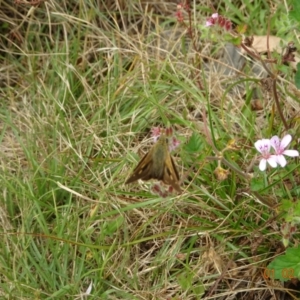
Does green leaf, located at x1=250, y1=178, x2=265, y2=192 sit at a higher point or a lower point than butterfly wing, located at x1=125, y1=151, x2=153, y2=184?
lower

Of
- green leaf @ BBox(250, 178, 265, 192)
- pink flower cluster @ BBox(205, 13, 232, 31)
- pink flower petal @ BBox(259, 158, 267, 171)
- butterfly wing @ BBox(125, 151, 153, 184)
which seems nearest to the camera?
butterfly wing @ BBox(125, 151, 153, 184)

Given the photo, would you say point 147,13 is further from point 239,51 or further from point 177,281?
point 177,281

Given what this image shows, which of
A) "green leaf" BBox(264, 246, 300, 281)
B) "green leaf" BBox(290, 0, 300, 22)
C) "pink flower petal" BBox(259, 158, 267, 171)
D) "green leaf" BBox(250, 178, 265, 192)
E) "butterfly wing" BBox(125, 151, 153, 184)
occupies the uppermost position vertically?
"green leaf" BBox(290, 0, 300, 22)

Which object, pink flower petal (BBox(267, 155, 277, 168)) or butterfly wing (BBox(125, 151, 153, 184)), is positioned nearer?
butterfly wing (BBox(125, 151, 153, 184))

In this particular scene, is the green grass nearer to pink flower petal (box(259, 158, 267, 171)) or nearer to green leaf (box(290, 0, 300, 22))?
pink flower petal (box(259, 158, 267, 171))

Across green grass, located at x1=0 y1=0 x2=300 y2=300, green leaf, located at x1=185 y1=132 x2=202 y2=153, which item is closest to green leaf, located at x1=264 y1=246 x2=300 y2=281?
green grass, located at x1=0 y1=0 x2=300 y2=300

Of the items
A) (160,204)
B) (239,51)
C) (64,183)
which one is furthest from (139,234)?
(239,51)

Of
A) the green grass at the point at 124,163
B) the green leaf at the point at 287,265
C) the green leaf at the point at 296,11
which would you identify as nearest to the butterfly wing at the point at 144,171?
the green grass at the point at 124,163

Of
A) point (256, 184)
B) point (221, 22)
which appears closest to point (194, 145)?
point (256, 184)

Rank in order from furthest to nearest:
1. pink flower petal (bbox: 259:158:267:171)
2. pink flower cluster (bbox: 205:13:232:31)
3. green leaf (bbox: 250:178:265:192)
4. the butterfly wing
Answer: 1. pink flower cluster (bbox: 205:13:232:31)
2. green leaf (bbox: 250:178:265:192)
3. pink flower petal (bbox: 259:158:267:171)
4. the butterfly wing
